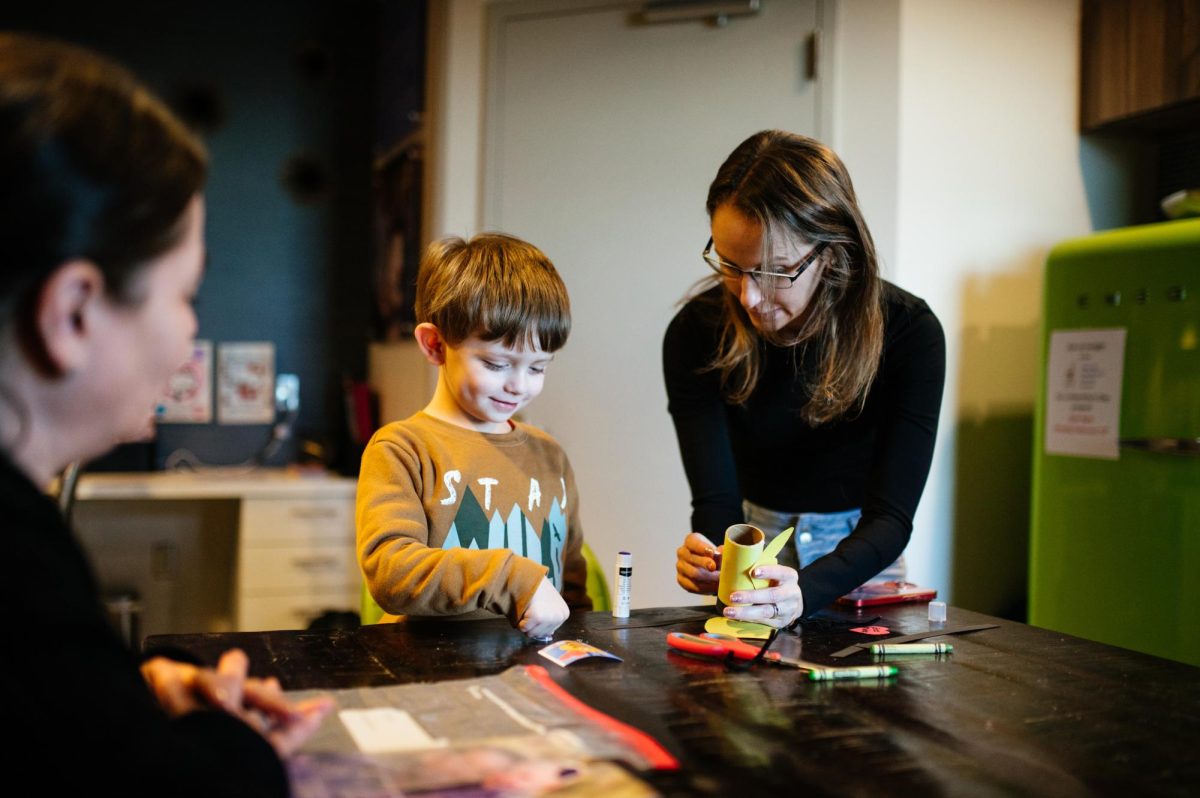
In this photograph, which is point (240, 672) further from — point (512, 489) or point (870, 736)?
point (512, 489)

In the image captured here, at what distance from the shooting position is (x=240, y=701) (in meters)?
0.85

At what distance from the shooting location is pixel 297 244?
4176mm

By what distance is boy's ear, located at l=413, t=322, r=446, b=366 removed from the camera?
1.54 m

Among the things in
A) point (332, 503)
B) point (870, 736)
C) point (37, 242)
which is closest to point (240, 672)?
point (37, 242)

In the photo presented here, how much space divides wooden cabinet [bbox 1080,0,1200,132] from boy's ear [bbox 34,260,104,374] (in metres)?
2.70

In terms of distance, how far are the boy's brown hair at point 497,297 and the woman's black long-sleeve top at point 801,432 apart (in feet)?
1.13

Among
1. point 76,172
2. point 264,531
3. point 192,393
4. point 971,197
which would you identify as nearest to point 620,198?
point 971,197

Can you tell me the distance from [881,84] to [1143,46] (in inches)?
27.6

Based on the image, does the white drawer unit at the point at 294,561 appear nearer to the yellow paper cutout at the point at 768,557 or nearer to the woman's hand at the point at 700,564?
the woman's hand at the point at 700,564

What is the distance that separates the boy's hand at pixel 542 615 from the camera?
1.22 m

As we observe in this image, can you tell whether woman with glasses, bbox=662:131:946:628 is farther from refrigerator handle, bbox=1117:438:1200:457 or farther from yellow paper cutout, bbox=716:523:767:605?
refrigerator handle, bbox=1117:438:1200:457

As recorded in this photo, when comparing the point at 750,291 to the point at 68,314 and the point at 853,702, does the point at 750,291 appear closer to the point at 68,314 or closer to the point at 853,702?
the point at 853,702

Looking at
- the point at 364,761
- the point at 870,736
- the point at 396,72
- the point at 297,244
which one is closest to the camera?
the point at 364,761

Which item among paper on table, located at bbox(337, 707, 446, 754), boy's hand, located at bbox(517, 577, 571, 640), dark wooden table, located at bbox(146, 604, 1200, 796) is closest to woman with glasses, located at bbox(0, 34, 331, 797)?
paper on table, located at bbox(337, 707, 446, 754)
